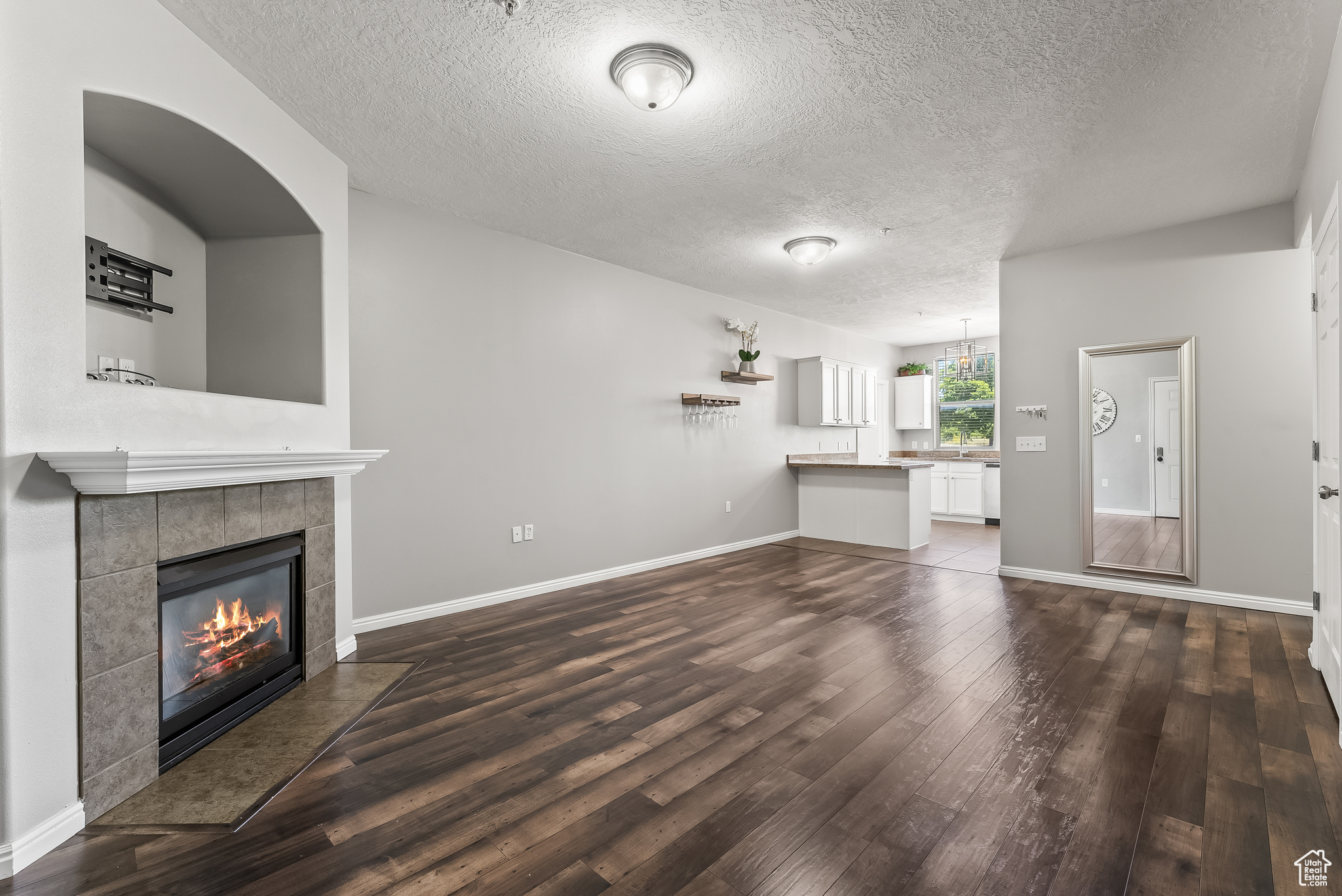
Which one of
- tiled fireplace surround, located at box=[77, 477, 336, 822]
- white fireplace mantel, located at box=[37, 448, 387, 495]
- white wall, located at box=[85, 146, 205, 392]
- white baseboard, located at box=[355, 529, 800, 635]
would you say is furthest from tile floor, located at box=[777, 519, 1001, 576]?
white wall, located at box=[85, 146, 205, 392]

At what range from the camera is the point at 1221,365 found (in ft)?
13.3

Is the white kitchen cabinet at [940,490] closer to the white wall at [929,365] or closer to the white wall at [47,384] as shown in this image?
the white wall at [929,365]

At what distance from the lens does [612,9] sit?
2084 mm

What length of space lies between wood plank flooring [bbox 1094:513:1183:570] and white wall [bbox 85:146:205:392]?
239 inches

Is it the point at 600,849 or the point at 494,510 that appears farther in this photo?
the point at 494,510

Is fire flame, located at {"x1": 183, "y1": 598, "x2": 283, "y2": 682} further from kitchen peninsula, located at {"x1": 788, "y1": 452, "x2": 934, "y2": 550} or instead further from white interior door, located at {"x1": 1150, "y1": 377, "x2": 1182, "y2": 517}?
white interior door, located at {"x1": 1150, "y1": 377, "x2": 1182, "y2": 517}

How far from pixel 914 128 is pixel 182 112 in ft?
10.4

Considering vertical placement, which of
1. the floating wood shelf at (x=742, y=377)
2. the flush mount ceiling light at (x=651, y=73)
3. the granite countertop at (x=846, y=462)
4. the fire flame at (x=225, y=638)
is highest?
the flush mount ceiling light at (x=651, y=73)

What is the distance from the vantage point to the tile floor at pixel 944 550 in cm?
546

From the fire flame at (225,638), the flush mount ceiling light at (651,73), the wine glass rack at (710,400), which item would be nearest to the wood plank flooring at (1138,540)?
the wine glass rack at (710,400)

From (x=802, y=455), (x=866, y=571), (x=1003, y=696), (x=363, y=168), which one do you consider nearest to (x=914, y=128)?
(x=1003, y=696)

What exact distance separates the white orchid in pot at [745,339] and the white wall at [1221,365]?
103 inches

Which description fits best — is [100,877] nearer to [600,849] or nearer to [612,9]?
[600,849]

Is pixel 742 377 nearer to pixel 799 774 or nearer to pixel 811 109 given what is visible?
pixel 811 109
